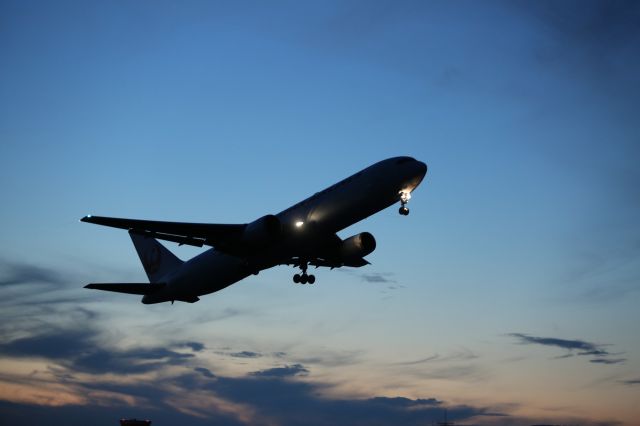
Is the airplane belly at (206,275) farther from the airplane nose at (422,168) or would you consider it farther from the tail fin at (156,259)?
the airplane nose at (422,168)

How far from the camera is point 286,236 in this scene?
45844 mm

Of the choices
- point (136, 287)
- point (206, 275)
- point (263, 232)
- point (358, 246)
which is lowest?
point (206, 275)

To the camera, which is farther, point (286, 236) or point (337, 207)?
point (286, 236)

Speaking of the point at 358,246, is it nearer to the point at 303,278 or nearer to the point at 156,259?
the point at 303,278

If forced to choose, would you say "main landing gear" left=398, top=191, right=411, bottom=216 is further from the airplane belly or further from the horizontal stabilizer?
the horizontal stabilizer

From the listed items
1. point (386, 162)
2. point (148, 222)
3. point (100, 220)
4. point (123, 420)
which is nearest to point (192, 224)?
point (148, 222)

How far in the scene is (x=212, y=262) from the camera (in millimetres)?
50719

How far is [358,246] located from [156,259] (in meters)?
20.9

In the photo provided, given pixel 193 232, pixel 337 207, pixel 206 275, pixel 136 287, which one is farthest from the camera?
pixel 136 287

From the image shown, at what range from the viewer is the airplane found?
43.2 meters

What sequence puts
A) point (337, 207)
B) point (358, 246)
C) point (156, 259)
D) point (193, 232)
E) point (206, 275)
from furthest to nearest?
point (156, 259), point (206, 275), point (358, 246), point (193, 232), point (337, 207)

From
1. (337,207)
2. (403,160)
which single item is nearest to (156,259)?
(337,207)

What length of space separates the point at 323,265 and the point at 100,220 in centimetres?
1760

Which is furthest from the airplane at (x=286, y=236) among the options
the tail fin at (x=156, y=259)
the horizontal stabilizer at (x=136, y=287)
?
the tail fin at (x=156, y=259)
